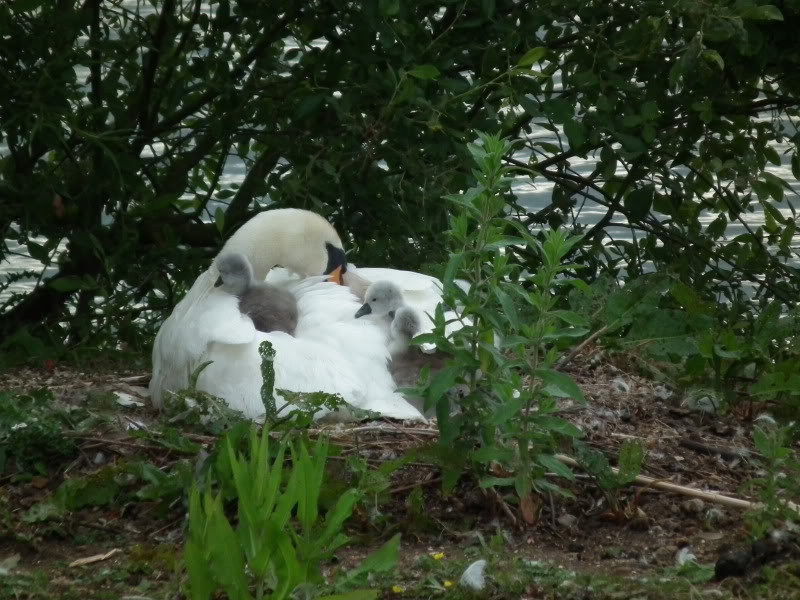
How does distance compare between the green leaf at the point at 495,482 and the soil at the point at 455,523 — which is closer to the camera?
the soil at the point at 455,523

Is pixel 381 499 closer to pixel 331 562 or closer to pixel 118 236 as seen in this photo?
pixel 331 562

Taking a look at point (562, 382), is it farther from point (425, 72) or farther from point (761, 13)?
point (761, 13)

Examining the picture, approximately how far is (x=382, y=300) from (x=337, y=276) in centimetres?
61

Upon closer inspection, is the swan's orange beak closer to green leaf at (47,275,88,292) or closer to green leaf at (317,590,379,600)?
green leaf at (47,275,88,292)

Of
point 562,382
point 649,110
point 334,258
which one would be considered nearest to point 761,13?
point 649,110

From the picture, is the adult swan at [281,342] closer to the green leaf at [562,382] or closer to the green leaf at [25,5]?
the green leaf at [562,382]

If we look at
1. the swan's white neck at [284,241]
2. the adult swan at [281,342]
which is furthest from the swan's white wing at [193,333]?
the swan's white neck at [284,241]

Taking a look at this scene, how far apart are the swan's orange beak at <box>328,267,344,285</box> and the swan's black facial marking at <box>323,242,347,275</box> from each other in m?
0.02

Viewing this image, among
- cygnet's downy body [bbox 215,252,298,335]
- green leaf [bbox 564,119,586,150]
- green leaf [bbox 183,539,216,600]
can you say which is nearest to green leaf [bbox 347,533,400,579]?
green leaf [bbox 183,539,216,600]

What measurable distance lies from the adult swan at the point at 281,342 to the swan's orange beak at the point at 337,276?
65 millimetres

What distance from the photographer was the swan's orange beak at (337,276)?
523 centimetres

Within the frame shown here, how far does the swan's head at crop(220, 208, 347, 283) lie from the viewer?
16.9 ft

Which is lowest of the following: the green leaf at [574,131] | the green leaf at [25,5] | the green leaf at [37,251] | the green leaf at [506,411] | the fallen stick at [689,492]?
the fallen stick at [689,492]

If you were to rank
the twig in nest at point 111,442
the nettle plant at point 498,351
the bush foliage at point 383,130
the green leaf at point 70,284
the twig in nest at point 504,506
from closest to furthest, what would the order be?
the nettle plant at point 498,351, the twig in nest at point 504,506, the twig in nest at point 111,442, the bush foliage at point 383,130, the green leaf at point 70,284
